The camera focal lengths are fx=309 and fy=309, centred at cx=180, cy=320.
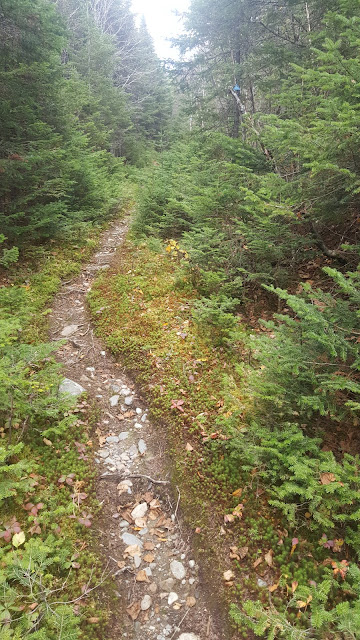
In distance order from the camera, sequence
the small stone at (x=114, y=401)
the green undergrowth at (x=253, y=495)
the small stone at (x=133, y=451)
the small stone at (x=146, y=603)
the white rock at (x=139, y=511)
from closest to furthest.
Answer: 1. the green undergrowth at (x=253, y=495)
2. the small stone at (x=146, y=603)
3. the white rock at (x=139, y=511)
4. the small stone at (x=133, y=451)
5. the small stone at (x=114, y=401)

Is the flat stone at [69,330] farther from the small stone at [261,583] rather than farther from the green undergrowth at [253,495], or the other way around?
the small stone at [261,583]

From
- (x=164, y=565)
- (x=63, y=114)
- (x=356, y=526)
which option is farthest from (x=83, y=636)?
(x=63, y=114)

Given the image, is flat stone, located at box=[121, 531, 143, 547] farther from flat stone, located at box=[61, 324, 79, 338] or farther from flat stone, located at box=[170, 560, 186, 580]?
flat stone, located at box=[61, 324, 79, 338]

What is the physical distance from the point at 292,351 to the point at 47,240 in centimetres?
980

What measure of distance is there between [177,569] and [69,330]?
557 centimetres

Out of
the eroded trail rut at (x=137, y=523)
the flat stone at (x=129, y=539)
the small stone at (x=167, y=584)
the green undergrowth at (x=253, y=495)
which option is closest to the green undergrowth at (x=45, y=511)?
the eroded trail rut at (x=137, y=523)

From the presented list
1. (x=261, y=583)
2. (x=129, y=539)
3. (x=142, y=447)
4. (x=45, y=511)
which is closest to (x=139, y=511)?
(x=129, y=539)

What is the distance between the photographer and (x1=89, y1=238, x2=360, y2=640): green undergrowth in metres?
3.15

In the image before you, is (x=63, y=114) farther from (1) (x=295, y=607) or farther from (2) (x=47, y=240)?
(1) (x=295, y=607)

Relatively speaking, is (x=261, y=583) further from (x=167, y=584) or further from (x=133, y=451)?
(x=133, y=451)

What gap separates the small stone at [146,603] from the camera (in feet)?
11.6

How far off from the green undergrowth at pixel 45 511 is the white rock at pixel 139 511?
1.77 feet

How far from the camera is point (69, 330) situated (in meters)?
7.77

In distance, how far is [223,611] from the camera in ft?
11.1
